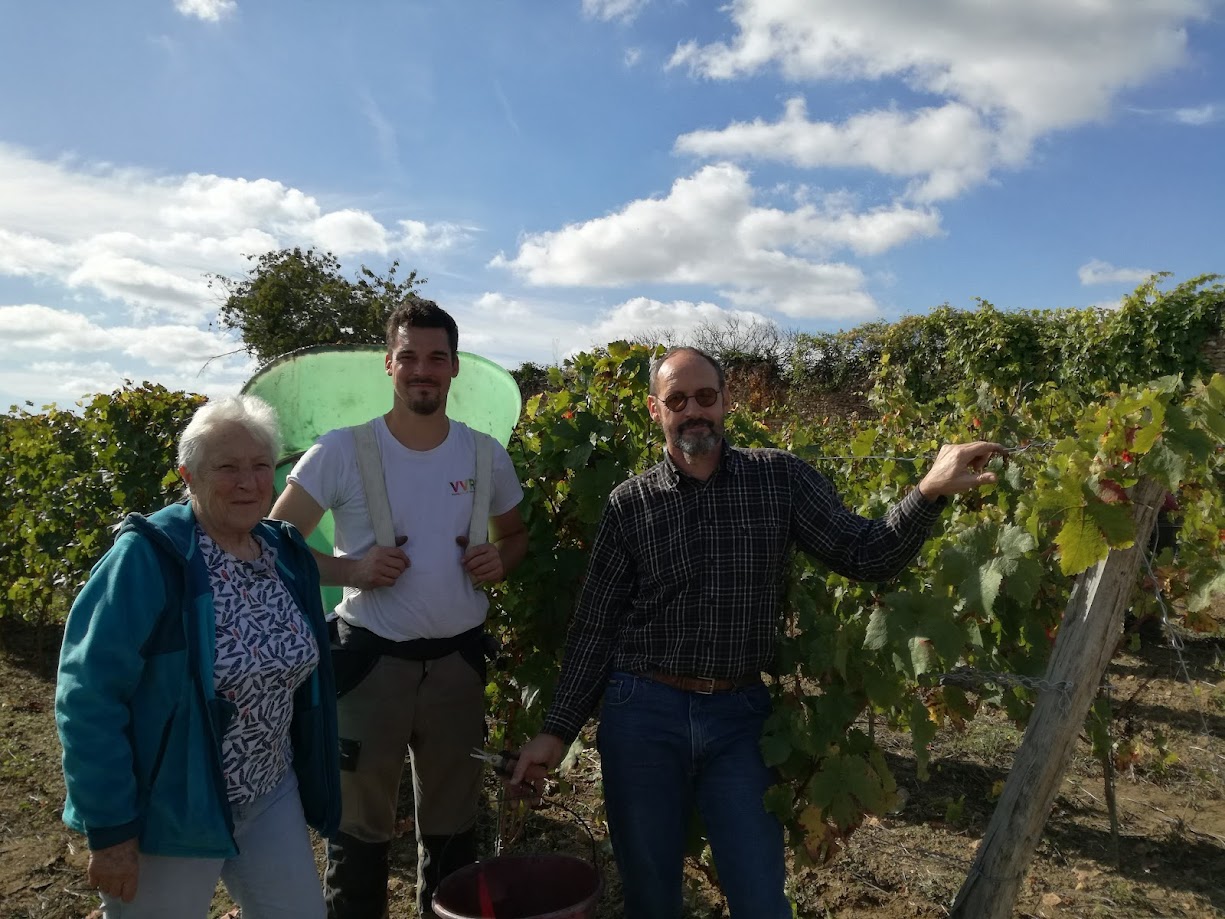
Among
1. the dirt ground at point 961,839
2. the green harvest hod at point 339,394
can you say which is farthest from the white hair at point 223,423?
the dirt ground at point 961,839

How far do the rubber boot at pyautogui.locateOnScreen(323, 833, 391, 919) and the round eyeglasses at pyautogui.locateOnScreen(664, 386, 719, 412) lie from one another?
1.48 meters

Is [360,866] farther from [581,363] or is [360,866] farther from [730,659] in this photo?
[581,363]

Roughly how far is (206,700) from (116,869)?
33cm

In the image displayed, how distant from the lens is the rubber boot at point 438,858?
2689 millimetres

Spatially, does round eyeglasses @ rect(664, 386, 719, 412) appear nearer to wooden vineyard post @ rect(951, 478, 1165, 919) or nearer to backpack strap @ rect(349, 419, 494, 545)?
backpack strap @ rect(349, 419, 494, 545)

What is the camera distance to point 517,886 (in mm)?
2473

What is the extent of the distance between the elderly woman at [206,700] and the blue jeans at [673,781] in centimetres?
71

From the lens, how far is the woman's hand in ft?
5.62

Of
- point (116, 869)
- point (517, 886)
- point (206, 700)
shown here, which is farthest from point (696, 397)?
point (116, 869)

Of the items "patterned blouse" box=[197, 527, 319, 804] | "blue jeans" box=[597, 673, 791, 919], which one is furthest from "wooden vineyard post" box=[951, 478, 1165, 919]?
"patterned blouse" box=[197, 527, 319, 804]

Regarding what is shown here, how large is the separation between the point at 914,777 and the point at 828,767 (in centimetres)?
224

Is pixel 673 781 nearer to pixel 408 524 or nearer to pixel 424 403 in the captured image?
pixel 408 524

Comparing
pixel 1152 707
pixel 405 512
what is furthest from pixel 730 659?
pixel 1152 707

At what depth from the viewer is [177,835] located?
1794mm
